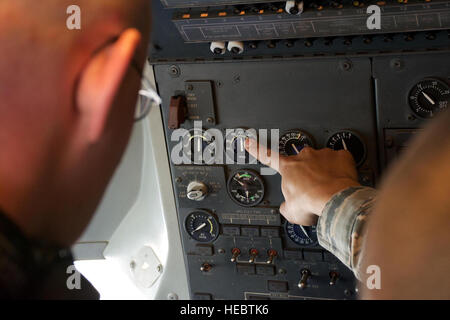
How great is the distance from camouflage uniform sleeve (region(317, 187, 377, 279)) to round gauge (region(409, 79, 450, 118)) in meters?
0.60

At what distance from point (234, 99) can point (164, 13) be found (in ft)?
1.41

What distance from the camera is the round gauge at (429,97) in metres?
2.16

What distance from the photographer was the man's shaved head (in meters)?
0.94

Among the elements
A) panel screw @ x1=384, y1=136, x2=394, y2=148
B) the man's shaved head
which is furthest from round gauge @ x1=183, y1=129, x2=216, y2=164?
the man's shaved head

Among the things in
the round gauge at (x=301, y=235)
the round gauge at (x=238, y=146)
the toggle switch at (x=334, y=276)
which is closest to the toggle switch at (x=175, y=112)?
the round gauge at (x=238, y=146)

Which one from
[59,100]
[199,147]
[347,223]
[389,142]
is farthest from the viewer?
[199,147]

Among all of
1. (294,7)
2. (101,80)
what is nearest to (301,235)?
(294,7)

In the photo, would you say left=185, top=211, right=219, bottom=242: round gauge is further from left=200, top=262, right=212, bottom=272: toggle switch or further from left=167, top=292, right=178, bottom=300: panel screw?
left=167, top=292, right=178, bottom=300: panel screw

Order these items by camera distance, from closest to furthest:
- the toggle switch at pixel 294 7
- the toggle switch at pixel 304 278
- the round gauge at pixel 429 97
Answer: the toggle switch at pixel 294 7, the round gauge at pixel 429 97, the toggle switch at pixel 304 278

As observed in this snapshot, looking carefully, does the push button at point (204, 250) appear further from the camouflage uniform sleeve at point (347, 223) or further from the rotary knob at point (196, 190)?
the camouflage uniform sleeve at point (347, 223)

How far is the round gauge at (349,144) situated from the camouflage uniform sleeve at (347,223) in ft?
1.78

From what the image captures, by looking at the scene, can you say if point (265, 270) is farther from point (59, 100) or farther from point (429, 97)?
point (59, 100)

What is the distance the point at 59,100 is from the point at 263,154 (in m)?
1.40

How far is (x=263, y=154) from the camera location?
231 centimetres
